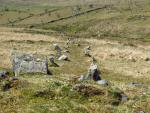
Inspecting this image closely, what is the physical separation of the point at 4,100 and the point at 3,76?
5427 mm

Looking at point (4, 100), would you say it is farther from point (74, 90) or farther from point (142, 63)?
point (142, 63)

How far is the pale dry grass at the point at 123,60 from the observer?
203 feet

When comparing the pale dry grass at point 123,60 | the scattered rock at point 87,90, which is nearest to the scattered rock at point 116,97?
the scattered rock at point 87,90

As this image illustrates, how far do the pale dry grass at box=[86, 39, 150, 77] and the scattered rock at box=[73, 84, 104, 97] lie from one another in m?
29.1

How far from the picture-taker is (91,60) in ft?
226

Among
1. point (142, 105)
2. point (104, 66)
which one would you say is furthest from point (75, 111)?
point (104, 66)

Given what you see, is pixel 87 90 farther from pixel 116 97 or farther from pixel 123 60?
pixel 123 60

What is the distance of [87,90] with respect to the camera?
30594 mm

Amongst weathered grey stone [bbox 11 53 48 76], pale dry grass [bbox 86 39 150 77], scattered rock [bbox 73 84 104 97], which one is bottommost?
pale dry grass [bbox 86 39 150 77]

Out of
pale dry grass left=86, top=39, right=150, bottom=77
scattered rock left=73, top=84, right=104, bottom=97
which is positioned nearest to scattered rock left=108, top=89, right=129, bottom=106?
scattered rock left=73, top=84, right=104, bottom=97

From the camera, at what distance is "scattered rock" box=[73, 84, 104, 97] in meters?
30.5

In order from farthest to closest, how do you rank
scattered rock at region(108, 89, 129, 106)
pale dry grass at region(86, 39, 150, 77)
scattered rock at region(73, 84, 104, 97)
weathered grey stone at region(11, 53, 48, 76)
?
pale dry grass at region(86, 39, 150, 77)
weathered grey stone at region(11, 53, 48, 76)
scattered rock at region(73, 84, 104, 97)
scattered rock at region(108, 89, 129, 106)

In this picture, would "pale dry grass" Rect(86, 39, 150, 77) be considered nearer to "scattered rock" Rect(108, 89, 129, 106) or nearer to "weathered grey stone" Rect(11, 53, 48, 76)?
"weathered grey stone" Rect(11, 53, 48, 76)

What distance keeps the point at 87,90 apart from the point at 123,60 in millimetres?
42461
